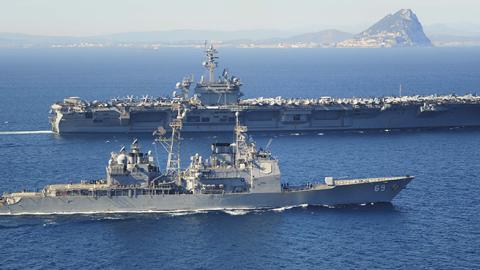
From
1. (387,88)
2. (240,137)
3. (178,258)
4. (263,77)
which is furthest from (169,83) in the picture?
(178,258)

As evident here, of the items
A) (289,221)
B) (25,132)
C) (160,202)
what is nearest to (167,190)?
(160,202)

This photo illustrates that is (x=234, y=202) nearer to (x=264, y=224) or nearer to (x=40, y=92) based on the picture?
(x=264, y=224)

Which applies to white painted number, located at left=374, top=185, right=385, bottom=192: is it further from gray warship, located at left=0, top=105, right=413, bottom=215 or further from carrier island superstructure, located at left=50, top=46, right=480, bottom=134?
carrier island superstructure, located at left=50, top=46, right=480, bottom=134

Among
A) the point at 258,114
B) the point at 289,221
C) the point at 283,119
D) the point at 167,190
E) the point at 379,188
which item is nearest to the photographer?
the point at 289,221

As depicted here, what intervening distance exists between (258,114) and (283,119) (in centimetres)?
215

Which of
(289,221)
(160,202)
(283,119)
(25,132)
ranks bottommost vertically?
(289,221)

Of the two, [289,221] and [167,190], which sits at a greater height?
[167,190]

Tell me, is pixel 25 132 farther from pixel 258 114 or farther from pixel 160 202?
pixel 160 202

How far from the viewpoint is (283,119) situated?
66812 millimetres

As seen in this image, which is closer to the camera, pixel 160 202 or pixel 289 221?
pixel 289 221

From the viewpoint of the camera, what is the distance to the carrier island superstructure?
2606 inches

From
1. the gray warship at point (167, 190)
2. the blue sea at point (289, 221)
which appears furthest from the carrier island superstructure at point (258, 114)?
the gray warship at point (167, 190)

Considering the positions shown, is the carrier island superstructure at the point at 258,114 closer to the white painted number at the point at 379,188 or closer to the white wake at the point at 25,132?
the white wake at the point at 25,132

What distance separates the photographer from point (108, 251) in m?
34.7
